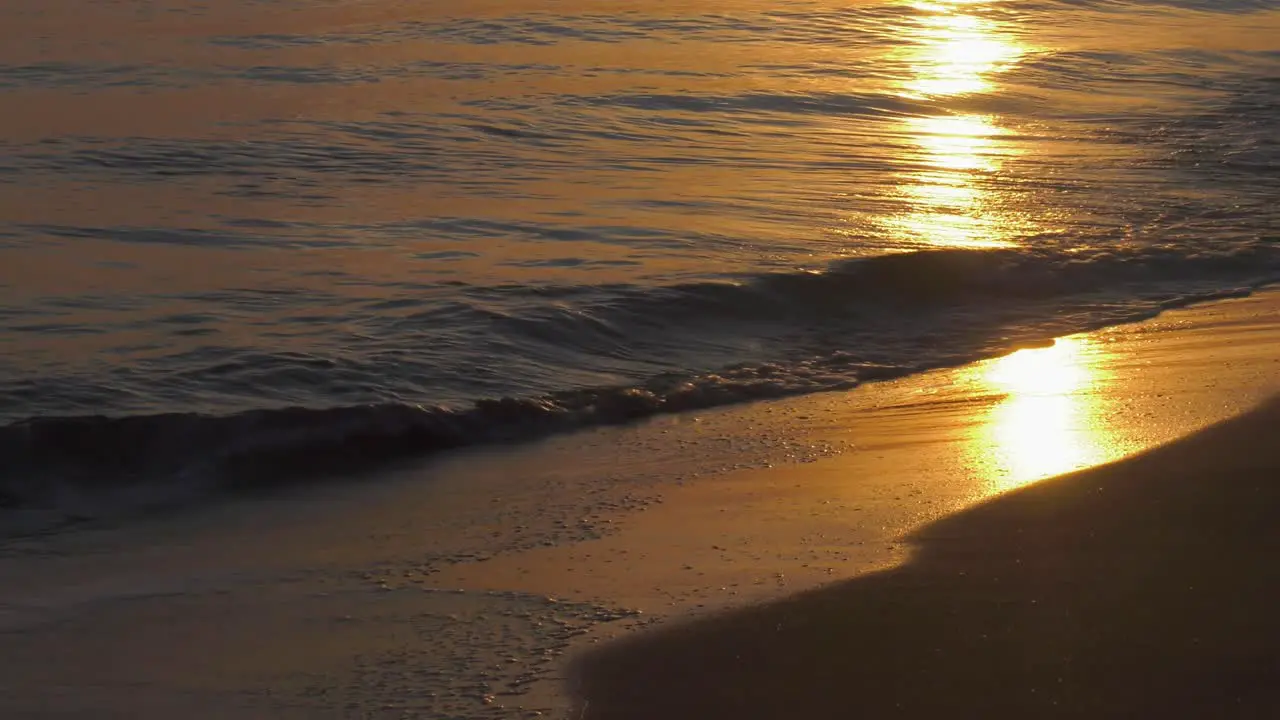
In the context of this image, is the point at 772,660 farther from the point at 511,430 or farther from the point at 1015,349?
the point at 1015,349

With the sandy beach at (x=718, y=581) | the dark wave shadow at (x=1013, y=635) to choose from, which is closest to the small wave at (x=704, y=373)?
the sandy beach at (x=718, y=581)

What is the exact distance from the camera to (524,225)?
9766mm

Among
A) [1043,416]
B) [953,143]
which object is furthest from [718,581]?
[953,143]

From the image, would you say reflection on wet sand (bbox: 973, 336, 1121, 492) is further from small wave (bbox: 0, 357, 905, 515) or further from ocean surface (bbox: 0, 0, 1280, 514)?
small wave (bbox: 0, 357, 905, 515)

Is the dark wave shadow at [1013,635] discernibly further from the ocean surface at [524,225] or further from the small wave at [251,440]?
the ocean surface at [524,225]

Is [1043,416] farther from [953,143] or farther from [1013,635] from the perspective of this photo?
[953,143]

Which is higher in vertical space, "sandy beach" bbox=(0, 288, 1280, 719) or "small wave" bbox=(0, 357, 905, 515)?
"sandy beach" bbox=(0, 288, 1280, 719)

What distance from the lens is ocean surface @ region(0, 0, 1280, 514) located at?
6.46 metres

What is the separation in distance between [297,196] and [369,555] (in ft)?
21.1

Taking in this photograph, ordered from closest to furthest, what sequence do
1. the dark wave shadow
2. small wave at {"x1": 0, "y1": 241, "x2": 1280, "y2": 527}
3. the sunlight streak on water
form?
1. the dark wave shadow
2. small wave at {"x1": 0, "y1": 241, "x2": 1280, "y2": 527}
3. the sunlight streak on water

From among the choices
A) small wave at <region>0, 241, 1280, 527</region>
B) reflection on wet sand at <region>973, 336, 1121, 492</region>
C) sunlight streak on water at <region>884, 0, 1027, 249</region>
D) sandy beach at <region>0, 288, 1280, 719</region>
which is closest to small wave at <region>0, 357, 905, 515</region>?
small wave at <region>0, 241, 1280, 527</region>

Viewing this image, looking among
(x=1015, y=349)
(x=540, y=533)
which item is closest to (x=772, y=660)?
(x=540, y=533)

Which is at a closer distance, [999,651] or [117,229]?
[999,651]

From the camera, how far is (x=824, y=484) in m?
5.26
